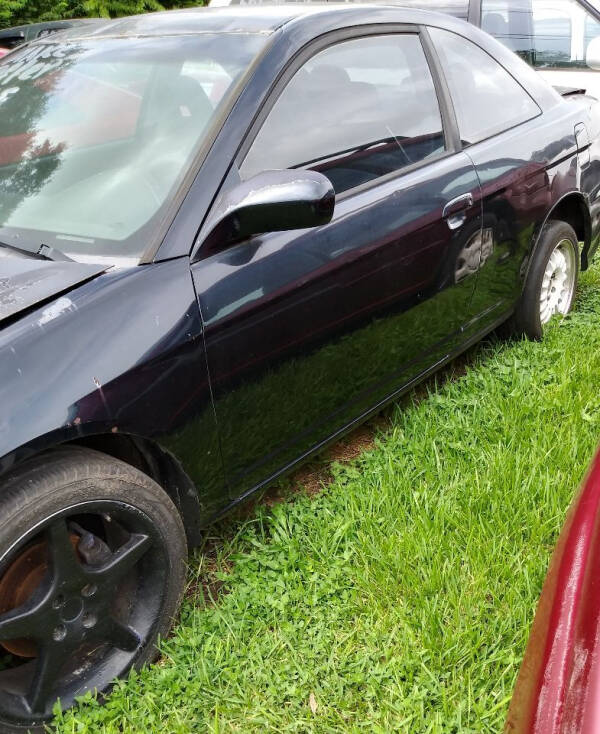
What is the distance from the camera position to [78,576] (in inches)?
Result: 71.6

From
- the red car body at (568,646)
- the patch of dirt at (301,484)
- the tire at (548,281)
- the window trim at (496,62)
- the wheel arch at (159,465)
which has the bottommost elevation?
the patch of dirt at (301,484)

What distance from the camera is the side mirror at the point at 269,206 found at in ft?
6.41

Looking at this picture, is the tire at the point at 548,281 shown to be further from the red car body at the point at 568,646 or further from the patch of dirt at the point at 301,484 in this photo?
the red car body at the point at 568,646

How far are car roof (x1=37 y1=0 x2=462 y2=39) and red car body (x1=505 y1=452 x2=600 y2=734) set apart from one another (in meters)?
1.72

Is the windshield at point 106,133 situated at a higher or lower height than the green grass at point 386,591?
higher

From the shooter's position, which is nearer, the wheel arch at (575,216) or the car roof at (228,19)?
the car roof at (228,19)

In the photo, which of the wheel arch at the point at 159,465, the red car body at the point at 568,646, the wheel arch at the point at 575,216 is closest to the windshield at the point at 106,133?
the wheel arch at the point at 159,465

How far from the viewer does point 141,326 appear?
6.10 feet

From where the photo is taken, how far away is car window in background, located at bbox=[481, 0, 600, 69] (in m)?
5.74

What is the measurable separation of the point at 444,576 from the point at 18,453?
4.05 feet

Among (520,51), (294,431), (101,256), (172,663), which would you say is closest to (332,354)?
(294,431)

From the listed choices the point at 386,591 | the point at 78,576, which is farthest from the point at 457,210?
the point at 78,576

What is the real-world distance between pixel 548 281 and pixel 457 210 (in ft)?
3.35

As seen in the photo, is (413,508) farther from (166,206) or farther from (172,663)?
(166,206)
